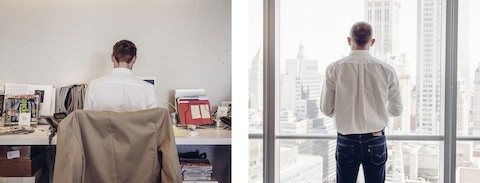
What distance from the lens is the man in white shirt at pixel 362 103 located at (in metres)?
1.83

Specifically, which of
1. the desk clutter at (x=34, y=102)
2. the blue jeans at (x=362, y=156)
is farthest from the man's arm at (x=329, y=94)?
the desk clutter at (x=34, y=102)

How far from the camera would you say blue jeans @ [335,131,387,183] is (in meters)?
1.83

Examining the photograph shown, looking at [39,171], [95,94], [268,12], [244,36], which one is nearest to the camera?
[244,36]

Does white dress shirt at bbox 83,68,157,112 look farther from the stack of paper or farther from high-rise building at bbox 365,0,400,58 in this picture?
high-rise building at bbox 365,0,400,58

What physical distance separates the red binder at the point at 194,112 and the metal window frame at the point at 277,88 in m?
0.33

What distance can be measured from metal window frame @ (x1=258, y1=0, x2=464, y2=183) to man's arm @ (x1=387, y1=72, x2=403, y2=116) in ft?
1.41

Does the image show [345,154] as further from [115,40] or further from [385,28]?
[115,40]

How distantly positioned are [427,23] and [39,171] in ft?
7.16

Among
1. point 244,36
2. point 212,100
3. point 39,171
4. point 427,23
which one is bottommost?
point 39,171

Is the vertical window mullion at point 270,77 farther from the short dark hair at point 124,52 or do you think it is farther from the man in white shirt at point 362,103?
the short dark hair at point 124,52

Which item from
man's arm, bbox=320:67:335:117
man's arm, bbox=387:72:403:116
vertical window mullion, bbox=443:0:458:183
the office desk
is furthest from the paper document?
vertical window mullion, bbox=443:0:458:183

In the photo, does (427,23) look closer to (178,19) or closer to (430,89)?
(430,89)

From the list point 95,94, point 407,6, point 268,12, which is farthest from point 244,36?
point 407,6

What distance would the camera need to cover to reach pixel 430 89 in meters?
2.30
